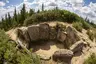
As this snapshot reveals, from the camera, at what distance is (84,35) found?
18.6 m

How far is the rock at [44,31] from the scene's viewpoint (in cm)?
1971

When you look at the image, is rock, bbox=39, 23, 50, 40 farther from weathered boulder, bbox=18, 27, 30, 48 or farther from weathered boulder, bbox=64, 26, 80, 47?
weathered boulder, bbox=64, 26, 80, 47

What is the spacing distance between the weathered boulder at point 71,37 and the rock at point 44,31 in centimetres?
239

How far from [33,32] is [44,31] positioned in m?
1.30

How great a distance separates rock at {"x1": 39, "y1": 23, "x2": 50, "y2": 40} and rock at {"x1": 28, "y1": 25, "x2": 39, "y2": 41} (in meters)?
0.38

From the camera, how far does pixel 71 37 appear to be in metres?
18.3

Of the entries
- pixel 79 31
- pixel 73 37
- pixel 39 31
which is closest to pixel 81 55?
pixel 73 37

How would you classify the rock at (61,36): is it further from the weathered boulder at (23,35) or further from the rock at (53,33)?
the weathered boulder at (23,35)

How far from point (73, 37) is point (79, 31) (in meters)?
1.52

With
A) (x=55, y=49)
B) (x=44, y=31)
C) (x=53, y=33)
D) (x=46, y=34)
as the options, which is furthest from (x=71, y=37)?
(x=44, y=31)

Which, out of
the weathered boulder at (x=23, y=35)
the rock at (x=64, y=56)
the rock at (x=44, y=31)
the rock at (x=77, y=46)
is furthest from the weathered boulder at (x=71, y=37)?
the weathered boulder at (x=23, y=35)

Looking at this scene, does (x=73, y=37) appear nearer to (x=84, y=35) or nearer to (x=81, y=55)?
(x=84, y=35)

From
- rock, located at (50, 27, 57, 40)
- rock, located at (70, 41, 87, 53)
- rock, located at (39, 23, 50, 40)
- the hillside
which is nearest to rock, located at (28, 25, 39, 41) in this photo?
the hillside

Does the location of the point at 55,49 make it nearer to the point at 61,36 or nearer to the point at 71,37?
the point at 61,36
